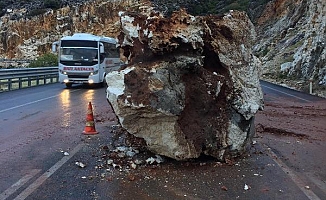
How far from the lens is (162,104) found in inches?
272

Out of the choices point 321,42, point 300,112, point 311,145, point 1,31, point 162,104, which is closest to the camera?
point 162,104

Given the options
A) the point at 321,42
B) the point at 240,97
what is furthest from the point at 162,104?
the point at 321,42

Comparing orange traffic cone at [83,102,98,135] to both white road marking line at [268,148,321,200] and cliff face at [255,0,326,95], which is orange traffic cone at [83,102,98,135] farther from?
cliff face at [255,0,326,95]

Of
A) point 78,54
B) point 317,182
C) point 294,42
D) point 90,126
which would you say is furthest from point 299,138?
point 294,42

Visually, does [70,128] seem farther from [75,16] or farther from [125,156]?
[75,16]

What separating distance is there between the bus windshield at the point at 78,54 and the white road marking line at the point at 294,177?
17.2 metres

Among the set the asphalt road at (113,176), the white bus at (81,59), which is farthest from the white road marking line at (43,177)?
the white bus at (81,59)

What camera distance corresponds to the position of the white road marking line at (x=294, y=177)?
586cm

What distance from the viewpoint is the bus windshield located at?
24312mm

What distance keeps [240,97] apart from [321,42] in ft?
76.4

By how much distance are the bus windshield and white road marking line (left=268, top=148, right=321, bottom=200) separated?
1724cm

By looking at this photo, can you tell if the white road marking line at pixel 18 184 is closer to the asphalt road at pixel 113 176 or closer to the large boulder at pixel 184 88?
the asphalt road at pixel 113 176

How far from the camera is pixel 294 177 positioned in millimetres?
6727

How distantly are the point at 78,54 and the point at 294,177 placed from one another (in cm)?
1915
